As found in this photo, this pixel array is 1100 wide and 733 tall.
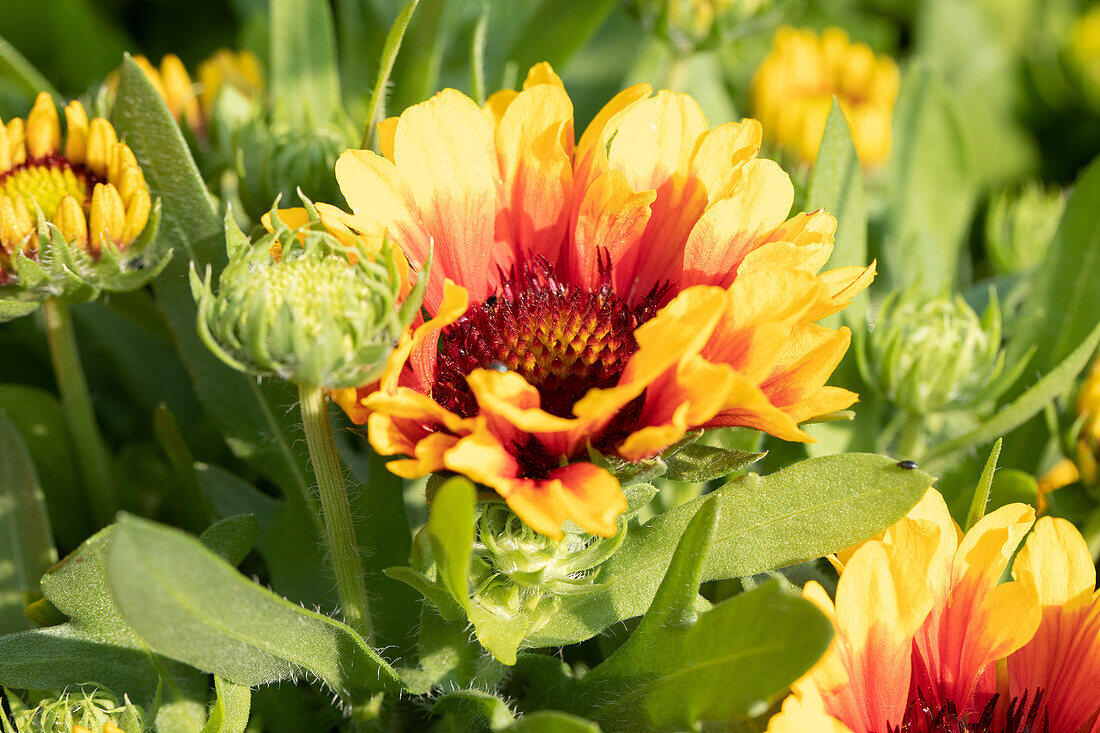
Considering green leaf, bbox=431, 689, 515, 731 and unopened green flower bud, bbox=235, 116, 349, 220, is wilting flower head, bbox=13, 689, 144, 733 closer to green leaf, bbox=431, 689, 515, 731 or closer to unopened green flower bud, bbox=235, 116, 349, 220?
green leaf, bbox=431, 689, 515, 731

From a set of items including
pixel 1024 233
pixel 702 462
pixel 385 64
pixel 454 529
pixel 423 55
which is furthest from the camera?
pixel 1024 233

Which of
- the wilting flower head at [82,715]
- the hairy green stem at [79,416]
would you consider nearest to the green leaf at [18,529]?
the hairy green stem at [79,416]

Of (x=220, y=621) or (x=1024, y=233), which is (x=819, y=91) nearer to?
(x=1024, y=233)

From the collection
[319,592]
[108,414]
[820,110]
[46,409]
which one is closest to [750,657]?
[319,592]

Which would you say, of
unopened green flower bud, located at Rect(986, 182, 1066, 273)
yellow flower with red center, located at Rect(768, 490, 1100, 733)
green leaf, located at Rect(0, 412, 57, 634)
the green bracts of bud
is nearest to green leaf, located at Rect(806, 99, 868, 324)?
yellow flower with red center, located at Rect(768, 490, 1100, 733)

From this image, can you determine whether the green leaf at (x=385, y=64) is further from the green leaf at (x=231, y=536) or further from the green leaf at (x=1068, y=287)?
the green leaf at (x=1068, y=287)

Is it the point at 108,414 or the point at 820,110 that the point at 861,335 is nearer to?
the point at 820,110

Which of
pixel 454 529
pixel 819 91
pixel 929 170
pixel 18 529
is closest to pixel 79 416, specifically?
pixel 18 529
